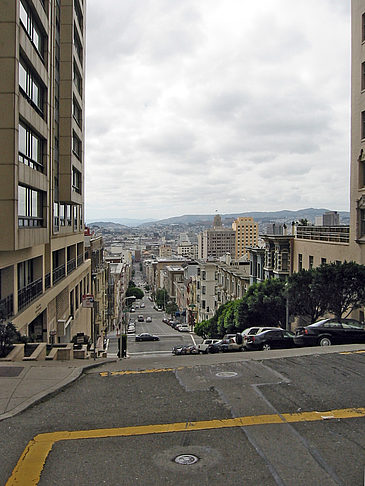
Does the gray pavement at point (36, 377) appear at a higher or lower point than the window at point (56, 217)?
lower

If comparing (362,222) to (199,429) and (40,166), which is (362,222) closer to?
(40,166)

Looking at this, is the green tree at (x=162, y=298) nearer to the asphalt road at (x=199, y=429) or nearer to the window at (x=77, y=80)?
the window at (x=77, y=80)

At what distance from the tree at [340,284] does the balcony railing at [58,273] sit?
16.5m

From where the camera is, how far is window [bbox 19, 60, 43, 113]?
20594 millimetres

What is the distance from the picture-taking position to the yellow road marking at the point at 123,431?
21.0 ft

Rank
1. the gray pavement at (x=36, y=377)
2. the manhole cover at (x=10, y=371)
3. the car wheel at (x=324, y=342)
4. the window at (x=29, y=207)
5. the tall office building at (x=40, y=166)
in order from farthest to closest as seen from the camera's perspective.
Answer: the window at (x=29, y=207) → the car wheel at (x=324, y=342) → the tall office building at (x=40, y=166) → the manhole cover at (x=10, y=371) → the gray pavement at (x=36, y=377)

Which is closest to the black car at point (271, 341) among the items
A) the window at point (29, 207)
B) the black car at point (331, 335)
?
the black car at point (331, 335)

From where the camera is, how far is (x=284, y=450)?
22.9 feet

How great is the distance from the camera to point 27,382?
34.7 feet

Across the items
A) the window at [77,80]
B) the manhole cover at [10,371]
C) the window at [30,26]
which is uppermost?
the window at [77,80]

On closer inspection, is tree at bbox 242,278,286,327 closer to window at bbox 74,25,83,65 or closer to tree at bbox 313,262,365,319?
tree at bbox 313,262,365,319

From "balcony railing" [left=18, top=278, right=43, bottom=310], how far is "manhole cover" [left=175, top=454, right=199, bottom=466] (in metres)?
16.5

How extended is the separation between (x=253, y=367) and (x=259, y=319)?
25889 mm

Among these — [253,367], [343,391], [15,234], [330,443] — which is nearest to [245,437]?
[330,443]
